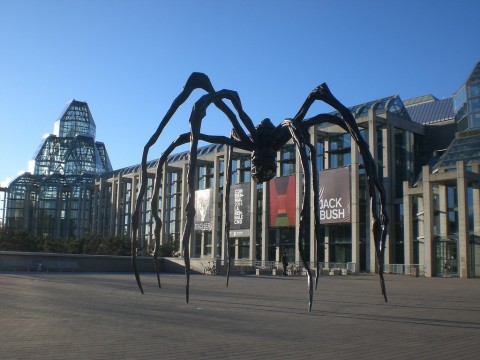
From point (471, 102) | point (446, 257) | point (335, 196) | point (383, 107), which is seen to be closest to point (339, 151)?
point (335, 196)

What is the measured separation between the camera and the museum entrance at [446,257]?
36.0 metres

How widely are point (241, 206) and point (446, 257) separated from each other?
25.3 metres

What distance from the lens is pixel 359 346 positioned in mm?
6121

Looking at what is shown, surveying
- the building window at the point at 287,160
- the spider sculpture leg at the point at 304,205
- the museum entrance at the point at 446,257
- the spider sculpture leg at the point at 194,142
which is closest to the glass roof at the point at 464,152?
the museum entrance at the point at 446,257

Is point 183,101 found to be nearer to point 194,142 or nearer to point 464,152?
point 194,142

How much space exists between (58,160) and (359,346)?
88.6 m

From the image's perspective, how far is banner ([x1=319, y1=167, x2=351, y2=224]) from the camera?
45.0 meters

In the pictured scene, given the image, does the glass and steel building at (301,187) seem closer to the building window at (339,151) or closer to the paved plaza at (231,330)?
the building window at (339,151)

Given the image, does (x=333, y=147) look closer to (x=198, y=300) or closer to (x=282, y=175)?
(x=282, y=175)

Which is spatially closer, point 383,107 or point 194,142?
point 194,142

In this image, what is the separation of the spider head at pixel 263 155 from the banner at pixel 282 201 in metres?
42.0

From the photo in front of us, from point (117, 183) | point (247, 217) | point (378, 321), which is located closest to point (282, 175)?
point (247, 217)

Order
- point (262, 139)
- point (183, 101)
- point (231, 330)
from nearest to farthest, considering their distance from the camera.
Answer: point (231, 330) → point (183, 101) → point (262, 139)

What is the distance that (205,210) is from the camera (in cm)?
6284
